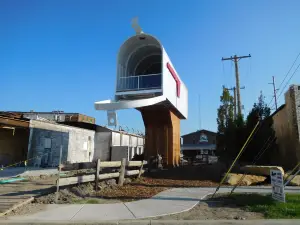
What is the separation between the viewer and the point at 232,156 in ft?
69.4

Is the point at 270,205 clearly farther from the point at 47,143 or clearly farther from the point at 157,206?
the point at 47,143

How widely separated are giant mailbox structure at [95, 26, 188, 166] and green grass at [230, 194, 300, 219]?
33.8 feet

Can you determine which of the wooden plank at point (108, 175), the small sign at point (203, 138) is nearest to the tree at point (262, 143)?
the wooden plank at point (108, 175)

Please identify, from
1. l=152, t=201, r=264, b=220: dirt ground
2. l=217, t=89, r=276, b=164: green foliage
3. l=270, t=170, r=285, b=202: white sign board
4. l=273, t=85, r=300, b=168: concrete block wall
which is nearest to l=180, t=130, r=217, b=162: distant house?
l=217, t=89, r=276, b=164: green foliage

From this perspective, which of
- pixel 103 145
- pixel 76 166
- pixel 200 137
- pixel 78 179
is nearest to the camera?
pixel 78 179

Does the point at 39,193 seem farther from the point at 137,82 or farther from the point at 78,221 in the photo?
the point at 137,82

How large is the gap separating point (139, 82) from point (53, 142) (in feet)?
28.4

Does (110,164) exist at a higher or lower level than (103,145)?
lower

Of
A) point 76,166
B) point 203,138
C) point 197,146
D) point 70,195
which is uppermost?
point 203,138

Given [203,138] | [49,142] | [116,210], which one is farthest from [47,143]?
[203,138]

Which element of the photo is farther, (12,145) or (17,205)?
(12,145)

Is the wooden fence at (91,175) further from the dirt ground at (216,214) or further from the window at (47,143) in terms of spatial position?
the window at (47,143)

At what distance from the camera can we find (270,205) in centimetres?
750

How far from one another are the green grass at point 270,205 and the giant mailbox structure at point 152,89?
10.3m
